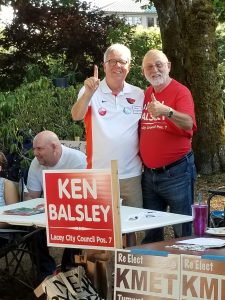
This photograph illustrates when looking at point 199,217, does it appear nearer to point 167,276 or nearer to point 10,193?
point 167,276

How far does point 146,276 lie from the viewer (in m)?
3.29

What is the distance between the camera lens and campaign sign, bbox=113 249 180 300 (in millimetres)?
3201

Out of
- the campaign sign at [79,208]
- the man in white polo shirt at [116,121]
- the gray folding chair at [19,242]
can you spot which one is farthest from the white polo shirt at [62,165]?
the campaign sign at [79,208]

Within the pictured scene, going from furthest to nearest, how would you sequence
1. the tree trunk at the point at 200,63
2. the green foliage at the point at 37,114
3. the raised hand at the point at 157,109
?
the tree trunk at the point at 200,63, the green foliage at the point at 37,114, the raised hand at the point at 157,109

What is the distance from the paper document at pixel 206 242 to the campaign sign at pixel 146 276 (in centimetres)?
30

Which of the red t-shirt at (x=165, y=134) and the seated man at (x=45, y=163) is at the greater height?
the red t-shirt at (x=165, y=134)

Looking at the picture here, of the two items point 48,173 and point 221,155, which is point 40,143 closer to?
point 48,173

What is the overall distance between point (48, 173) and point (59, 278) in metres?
0.76

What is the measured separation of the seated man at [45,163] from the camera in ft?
17.6

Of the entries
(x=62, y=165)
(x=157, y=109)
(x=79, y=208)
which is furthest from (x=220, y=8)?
(x=79, y=208)

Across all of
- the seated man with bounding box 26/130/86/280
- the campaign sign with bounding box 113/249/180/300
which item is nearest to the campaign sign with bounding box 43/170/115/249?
the campaign sign with bounding box 113/249/180/300

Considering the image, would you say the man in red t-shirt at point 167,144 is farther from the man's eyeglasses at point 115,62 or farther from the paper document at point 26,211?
the paper document at point 26,211

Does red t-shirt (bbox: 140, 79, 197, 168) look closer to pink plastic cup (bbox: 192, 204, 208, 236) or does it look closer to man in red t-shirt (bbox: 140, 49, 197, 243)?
man in red t-shirt (bbox: 140, 49, 197, 243)

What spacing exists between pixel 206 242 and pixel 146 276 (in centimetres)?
43
